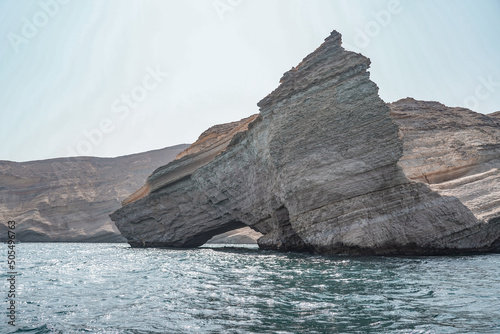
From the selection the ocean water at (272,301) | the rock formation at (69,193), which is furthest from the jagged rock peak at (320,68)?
the rock formation at (69,193)

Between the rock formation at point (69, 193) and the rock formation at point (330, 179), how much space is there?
44.2 m

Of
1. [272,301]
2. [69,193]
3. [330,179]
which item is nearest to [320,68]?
[330,179]

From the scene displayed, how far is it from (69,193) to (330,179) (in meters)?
66.4

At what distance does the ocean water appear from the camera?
6633 millimetres

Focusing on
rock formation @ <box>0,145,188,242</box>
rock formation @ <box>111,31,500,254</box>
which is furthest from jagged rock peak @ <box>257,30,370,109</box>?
rock formation @ <box>0,145,188,242</box>

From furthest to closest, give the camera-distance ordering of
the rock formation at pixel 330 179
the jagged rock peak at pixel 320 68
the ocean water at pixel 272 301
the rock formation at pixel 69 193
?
the rock formation at pixel 69 193
the jagged rock peak at pixel 320 68
the rock formation at pixel 330 179
the ocean water at pixel 272 301

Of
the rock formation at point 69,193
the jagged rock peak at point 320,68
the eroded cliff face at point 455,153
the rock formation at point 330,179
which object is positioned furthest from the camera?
the rock formation at point 69,193

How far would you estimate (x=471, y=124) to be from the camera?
28703 mm

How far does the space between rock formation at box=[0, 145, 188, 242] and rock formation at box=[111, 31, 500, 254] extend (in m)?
44.2

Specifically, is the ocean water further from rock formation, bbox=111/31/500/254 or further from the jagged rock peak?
the jagged rock peak

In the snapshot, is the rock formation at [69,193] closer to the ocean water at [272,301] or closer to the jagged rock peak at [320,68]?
the jagged rock peak at [320,68]

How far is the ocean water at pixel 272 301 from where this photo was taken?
21.8ft

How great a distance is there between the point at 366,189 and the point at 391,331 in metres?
14.0

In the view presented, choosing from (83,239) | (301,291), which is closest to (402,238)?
(301,291)
